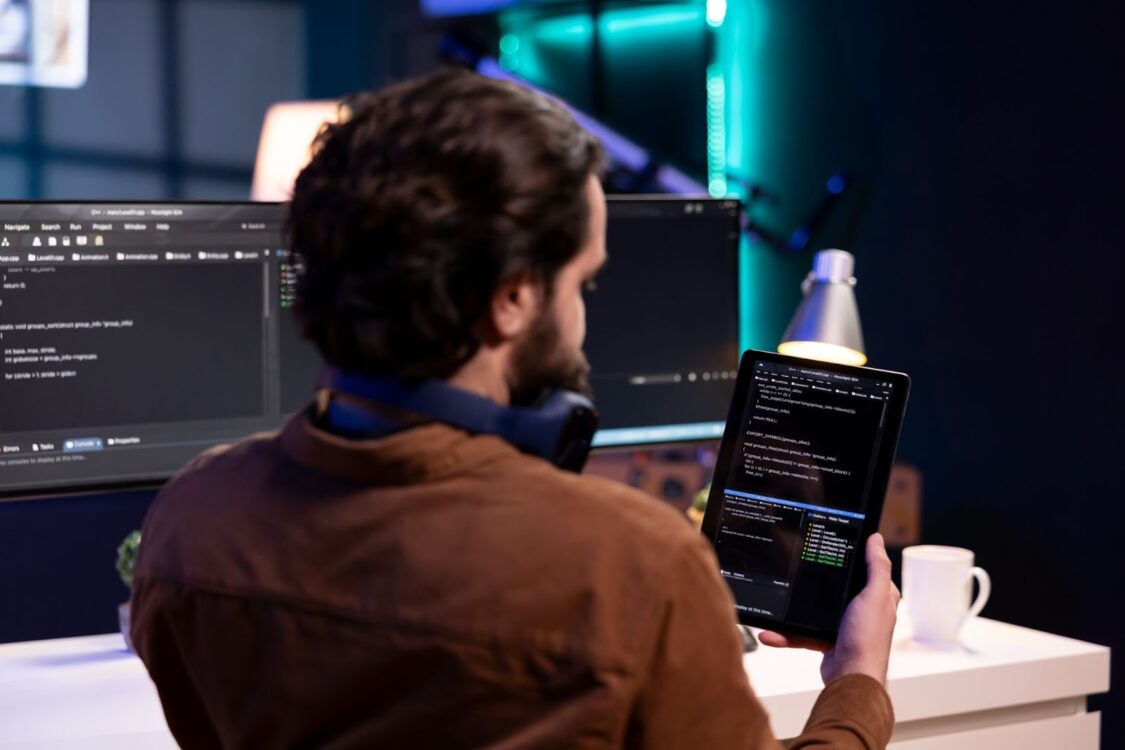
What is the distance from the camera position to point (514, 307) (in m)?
0.68

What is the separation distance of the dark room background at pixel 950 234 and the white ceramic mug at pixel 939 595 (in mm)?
660

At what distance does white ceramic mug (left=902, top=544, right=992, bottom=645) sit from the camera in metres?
1.46

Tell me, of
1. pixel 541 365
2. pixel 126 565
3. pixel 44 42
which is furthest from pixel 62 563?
pixel 44 42

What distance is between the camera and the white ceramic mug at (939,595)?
146cm

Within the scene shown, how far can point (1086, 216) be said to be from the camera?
2027 mm

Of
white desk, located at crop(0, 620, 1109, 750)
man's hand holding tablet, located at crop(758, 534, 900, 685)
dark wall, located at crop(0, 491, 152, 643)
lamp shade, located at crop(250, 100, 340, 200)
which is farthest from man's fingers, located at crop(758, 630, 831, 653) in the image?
lamp shade, located at crop(250, 100, 340, 200)

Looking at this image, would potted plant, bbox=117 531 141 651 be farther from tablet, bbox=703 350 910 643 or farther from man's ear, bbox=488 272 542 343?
man's ear, bbox=488 272 542 343

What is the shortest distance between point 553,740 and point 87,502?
41.6 inches

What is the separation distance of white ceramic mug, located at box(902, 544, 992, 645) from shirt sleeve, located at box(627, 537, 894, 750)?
84 cm

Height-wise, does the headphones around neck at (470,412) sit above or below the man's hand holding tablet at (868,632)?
above

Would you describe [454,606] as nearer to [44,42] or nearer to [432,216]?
[432,216]

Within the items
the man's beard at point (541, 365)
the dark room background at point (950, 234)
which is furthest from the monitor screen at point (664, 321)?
the man's beard at point (541, 365)

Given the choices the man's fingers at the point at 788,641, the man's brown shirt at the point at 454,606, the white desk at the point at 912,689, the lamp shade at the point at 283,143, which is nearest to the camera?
the man's brown shirt at the point at 454,606

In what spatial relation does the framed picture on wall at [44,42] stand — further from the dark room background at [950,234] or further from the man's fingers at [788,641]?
the man's fingers at [788,641]
